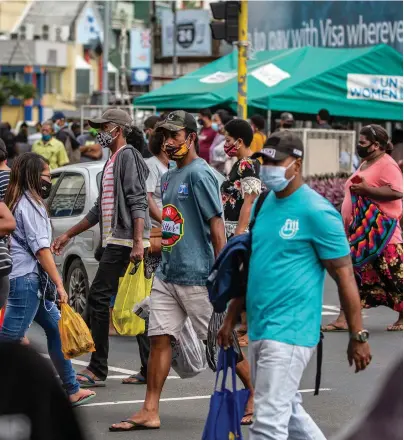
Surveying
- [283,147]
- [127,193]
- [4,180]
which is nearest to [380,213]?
[127,193]

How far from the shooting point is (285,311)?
5.70 m

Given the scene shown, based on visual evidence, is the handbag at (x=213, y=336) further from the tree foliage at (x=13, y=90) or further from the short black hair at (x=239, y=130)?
the tree foliage at (x=13, y=90)

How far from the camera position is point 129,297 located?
8.79 metres

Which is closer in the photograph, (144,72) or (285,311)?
(285,311)

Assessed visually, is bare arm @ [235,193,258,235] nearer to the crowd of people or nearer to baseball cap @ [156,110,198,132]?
the crowd of people

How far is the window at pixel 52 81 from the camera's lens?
82.6 m

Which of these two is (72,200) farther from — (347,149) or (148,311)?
A: (347,149)

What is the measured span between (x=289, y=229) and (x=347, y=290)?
38 centimetres

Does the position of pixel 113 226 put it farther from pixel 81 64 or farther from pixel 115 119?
pixel 81 64

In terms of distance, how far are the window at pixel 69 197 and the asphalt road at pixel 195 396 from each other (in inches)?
69.9

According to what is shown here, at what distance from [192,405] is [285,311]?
2.90m

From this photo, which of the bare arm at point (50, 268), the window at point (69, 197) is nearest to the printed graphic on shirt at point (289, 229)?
the bare arm at point (50, 268)

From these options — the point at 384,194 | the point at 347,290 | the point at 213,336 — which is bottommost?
the point at 213,336

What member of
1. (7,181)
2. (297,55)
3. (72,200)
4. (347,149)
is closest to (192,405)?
(7,181)
